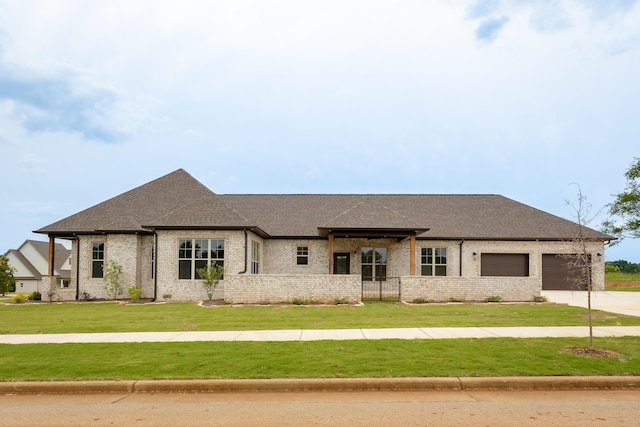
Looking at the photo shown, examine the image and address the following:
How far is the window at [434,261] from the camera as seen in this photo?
92.0 ft

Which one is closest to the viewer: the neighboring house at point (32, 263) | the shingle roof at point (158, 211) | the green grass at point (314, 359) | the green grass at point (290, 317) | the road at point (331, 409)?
the road at point (331, 409)

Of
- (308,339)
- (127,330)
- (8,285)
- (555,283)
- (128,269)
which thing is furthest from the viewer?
(8,285)

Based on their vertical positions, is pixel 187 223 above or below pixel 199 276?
above

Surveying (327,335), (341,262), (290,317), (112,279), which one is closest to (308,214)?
(341,262)

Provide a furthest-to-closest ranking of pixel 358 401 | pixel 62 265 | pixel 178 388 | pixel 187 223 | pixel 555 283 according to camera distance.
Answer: pixel 62 265, pixel 555 283, pixel 187 223, pixel 178 388, pixel 358 401

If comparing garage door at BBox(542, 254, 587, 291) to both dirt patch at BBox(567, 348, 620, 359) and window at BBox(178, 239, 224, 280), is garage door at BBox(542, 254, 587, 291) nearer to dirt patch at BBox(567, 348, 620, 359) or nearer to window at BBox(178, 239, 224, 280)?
window at BBox(178, 239, 224, 280)

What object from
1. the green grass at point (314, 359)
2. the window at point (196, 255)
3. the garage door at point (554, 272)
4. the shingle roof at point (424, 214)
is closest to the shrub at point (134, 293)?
the window at point (196, 255)

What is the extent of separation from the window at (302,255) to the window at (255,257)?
2734 mm

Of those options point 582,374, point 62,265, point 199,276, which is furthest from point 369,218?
point 62,265

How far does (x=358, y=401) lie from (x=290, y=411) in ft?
3.57

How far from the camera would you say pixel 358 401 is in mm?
7137

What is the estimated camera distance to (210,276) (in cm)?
2197

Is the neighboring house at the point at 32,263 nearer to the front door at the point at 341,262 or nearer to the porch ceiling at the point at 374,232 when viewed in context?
the front door at the point at 341,262

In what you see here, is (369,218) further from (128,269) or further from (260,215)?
(128,269)
